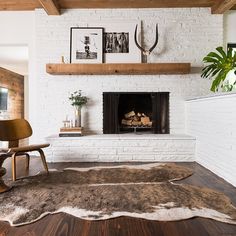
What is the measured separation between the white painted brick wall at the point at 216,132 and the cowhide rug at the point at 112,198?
0.47 m

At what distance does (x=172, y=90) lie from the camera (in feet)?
13.6

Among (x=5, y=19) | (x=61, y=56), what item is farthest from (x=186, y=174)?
(x=5, y=19)

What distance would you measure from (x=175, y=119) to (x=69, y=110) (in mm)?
1902

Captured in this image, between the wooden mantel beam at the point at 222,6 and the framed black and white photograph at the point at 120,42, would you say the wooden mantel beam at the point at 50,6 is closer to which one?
the framed black and white photograph at the point at 120,42

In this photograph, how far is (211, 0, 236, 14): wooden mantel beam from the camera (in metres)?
3.71

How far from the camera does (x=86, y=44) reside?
4105 mm

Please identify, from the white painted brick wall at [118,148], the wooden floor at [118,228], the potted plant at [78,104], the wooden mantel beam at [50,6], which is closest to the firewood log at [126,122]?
the white painted brick wall at [118,148]

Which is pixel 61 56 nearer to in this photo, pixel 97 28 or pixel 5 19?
pixel 97 28

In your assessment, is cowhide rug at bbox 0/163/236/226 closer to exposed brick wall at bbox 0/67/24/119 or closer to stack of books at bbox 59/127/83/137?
stack of books at bbox 59/127/83/137

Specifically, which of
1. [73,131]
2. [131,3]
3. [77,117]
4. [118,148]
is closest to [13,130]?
[73,131]

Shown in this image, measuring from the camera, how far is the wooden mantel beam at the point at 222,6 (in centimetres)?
371

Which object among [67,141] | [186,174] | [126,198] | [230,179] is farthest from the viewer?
[67,141]

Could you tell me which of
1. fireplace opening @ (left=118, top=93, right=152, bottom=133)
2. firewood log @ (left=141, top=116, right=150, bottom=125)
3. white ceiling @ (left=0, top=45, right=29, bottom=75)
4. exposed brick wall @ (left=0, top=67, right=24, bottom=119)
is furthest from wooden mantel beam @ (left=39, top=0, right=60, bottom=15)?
exposed brick wall @ (left=0, top=67, right=24, bottom=119)

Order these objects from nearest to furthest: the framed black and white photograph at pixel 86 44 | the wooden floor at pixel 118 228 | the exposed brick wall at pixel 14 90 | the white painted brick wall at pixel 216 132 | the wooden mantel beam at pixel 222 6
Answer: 1. the wooden floor at pixel 118 228
2. the white painted brick wall at pixel 216 132
3. the wooden mantel beam at pixel 222 6
4. the framed black and white photograph at pixel 86 44
5. the exposed brick wall at pixel 14 90
